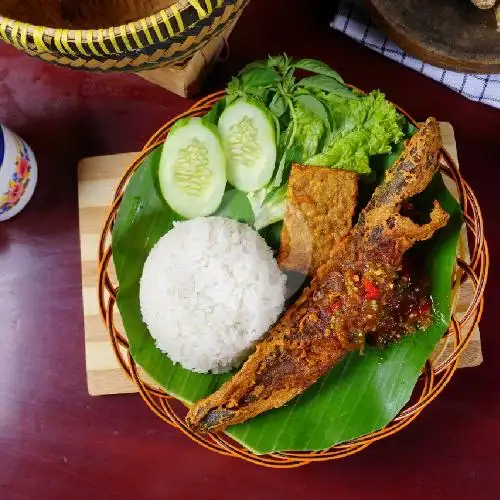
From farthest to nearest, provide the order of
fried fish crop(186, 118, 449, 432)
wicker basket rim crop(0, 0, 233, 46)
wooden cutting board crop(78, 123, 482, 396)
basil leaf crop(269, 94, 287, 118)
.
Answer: wooden cutting board crop(78, 123, 482, 396), basil leaf crop(269, 94, 287, 118), fried fish crop(186, 118, 449, 432), wicker basket rim crop(0, 0, 233, 46)

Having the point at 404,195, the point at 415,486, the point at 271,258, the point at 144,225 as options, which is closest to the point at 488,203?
the point at 404,195

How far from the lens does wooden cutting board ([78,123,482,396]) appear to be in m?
2.28

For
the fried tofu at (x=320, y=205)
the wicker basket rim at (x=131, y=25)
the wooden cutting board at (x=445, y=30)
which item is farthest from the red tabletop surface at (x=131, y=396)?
the wicker basket rim at (x=131, y=25)

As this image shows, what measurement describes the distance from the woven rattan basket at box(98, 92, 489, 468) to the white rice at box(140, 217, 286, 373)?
0.44 ft

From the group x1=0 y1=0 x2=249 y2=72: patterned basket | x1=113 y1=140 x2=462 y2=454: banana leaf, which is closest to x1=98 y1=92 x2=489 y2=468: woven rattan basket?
x1=113 y1=140 x2=462 y2=454: banana leaf

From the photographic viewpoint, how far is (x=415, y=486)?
2.27 meters

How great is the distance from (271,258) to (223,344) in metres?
0.28

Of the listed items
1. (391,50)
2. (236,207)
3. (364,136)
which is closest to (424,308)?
(364,136)

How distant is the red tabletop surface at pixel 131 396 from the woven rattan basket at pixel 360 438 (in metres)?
0.13

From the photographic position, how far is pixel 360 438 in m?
2.11

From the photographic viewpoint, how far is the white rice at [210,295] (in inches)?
80.8

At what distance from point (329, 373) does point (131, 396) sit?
2.12ft

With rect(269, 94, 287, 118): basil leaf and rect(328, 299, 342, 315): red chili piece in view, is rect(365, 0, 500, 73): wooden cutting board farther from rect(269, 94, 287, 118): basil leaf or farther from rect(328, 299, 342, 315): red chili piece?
rect(328, 299, 342, 315): red chili piece

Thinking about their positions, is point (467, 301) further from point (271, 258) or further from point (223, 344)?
point (223, 344)
